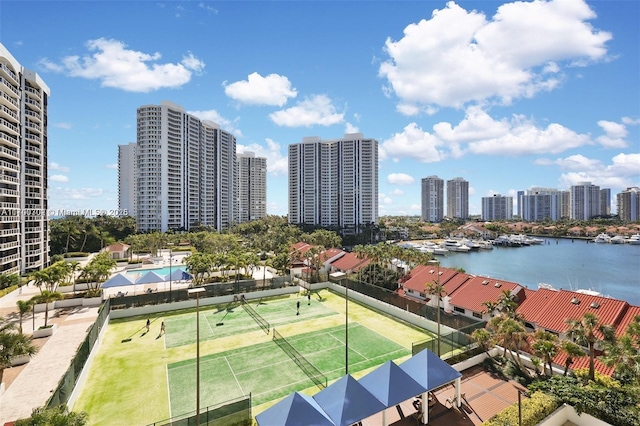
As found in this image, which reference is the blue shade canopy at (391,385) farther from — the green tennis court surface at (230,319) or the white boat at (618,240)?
the white boat at (618,240)

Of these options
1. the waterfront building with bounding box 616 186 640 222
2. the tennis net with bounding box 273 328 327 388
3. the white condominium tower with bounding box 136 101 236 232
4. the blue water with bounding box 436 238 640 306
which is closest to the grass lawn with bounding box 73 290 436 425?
the tennis net with bounding box 273 328 327 388

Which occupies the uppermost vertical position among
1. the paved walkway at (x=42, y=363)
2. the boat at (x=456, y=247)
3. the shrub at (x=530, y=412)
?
the shrub at (x=530, y=412)

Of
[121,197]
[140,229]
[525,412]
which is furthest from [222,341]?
[121,197]

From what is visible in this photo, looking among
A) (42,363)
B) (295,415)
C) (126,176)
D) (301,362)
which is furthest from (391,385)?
(126,176)

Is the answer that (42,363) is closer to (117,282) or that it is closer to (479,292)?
(117,282)

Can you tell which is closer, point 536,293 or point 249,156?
point 536,293

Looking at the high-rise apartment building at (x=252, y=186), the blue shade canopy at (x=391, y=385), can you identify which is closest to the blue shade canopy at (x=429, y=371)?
the blue shade canopy at (x=391, y=385)

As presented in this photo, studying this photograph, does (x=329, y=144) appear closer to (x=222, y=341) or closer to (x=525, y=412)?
(x=222, y=341)
